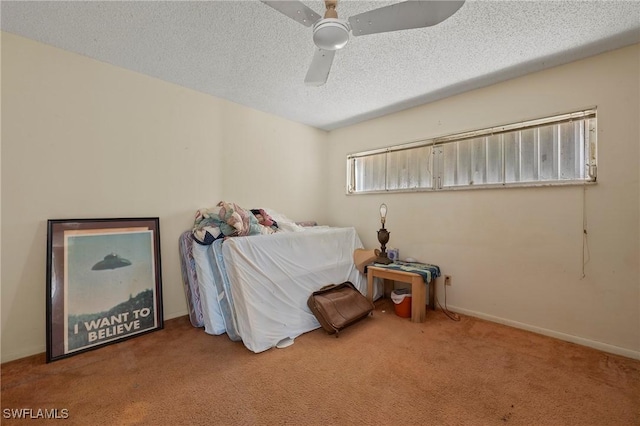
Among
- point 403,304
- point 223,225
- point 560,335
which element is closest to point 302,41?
point 223,225

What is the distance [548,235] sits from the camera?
7.92 feet

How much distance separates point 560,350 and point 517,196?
1.32 meters

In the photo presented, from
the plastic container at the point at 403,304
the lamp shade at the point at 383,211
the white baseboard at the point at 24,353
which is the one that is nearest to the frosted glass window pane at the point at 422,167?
the lamp shade at the point at 383,211

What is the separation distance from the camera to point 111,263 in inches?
89.4

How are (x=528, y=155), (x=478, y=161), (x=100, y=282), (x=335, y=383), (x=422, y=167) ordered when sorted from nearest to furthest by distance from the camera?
(x=335, y=383)
(x=100, y=282)
(x=528, y=155)
(x=478, y=161)
(x=422, y=167)

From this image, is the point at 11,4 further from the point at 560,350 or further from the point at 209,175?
the point at 560,350

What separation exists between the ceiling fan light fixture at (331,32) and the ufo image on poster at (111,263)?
2.32 metres

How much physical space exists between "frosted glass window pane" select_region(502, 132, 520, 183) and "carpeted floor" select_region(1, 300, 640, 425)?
149 cm

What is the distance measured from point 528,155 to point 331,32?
2.28 metres

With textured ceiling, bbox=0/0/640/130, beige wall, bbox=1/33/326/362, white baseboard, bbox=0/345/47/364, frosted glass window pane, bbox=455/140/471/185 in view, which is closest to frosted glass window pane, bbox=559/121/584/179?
textured ceiling, bbox=0/0/640/130

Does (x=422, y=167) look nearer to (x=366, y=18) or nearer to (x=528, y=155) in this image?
(x=528, y=155)

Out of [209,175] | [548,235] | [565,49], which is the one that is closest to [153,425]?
[209,175]

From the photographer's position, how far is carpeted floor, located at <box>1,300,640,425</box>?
1.47 metres

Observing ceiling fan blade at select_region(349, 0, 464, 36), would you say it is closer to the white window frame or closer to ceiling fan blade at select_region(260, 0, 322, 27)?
ceiling fan blade at select_region(260, 0, 322, 27)
